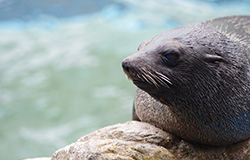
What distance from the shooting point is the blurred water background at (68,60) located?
8945 mm

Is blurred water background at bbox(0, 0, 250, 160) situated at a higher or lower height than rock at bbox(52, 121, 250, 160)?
lower

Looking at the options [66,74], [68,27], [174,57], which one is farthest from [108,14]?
[174,57]

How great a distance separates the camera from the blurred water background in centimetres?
895

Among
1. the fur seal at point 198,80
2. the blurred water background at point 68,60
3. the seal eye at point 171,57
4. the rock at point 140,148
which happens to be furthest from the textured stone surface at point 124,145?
the blurred water background at point 68,60

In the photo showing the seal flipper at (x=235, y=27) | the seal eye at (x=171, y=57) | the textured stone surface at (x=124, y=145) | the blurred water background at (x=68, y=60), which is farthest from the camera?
the blurred water background at (x=68, y=60)

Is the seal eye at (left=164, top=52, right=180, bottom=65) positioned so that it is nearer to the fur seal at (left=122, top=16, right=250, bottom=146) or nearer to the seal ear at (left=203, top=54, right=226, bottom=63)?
the fur seal at (left=122, top=16, right=250, bottom=146)

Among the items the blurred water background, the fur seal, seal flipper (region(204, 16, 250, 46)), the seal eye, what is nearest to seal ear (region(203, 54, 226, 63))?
the fur seal

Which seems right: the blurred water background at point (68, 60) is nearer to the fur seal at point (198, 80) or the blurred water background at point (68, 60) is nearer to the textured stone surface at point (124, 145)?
the textured stone surface at point (124, 145)

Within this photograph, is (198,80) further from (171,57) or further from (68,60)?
(68,60)

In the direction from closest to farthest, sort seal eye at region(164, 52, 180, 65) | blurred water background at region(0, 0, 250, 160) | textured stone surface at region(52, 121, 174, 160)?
seal eye at region(164, 52, 180, 65) → textured stone surface at region(52, 121, 174, 160) → blurred water background at region(0, 0, 250, 160)

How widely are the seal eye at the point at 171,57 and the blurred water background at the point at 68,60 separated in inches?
233

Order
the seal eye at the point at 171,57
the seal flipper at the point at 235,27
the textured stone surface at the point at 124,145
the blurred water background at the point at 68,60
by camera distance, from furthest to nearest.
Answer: the blurred water background at the point at 68,60 → the seal flipper at the point at 235,27 → the textured stone surface at the point at 124,145 → the seal eye at the point at 171,57

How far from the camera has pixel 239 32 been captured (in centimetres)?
387

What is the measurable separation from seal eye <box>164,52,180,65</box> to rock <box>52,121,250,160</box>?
80 cm
